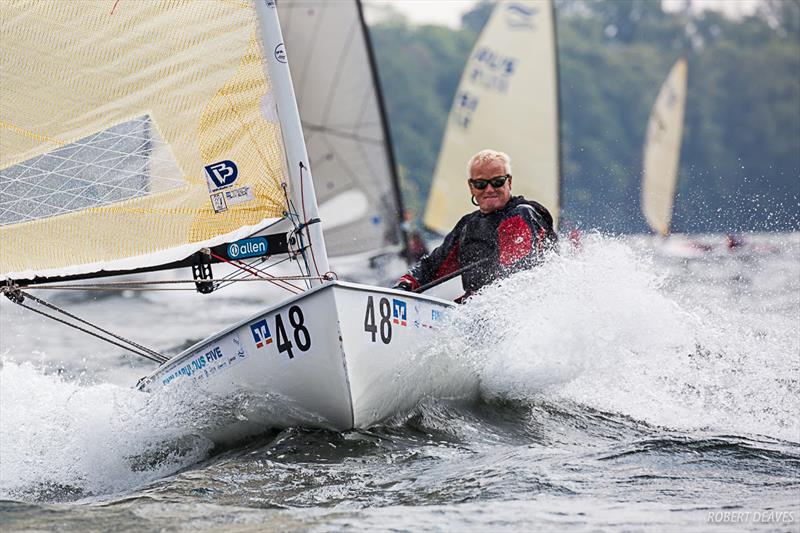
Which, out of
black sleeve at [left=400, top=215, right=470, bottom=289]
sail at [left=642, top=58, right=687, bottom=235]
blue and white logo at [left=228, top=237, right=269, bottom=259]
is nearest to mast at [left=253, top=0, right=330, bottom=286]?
blue and white logo at [left=228, top=237, right=269, bottom=259]

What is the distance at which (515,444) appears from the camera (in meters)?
3.71

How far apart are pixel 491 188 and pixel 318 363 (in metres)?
1.20

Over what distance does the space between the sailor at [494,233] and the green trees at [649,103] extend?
102ft

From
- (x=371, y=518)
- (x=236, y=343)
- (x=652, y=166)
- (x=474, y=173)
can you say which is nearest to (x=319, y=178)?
(x=474, y=173)

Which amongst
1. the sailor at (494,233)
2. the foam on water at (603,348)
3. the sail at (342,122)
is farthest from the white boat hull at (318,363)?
the sail at (342,122)

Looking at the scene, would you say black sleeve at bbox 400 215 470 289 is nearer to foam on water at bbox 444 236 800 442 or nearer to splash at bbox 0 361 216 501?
foam on water at bbox 444 236 800 442

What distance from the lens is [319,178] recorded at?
1010cm

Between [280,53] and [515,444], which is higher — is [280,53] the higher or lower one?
the higher one

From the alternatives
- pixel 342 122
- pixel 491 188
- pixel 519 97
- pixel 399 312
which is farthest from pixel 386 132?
pixel 399 312

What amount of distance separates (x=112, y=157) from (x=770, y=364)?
2964 millimetres

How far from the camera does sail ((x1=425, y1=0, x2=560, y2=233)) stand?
1296 centimetres

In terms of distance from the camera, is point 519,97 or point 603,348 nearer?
point 603,348

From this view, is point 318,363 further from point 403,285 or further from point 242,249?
point 403,285

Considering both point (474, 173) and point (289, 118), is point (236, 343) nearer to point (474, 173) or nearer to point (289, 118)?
point (289, 118)
